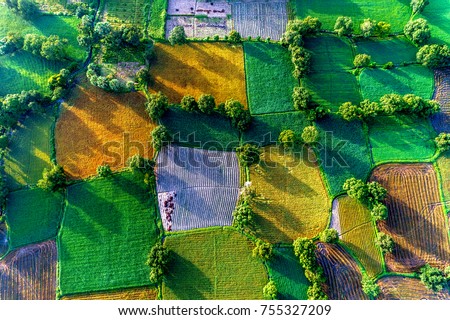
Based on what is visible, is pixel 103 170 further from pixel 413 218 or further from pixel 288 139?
pixel 413 218

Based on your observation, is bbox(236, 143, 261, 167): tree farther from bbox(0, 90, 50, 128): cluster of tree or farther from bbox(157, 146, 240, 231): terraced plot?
bbox(0, 90, 50, 128): cluster of tree

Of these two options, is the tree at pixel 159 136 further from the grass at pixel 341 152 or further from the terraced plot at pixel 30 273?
the grass at pixel 341 152

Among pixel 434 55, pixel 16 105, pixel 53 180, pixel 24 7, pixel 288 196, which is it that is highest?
pixel 24 7

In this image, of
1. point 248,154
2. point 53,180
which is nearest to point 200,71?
point 248,154

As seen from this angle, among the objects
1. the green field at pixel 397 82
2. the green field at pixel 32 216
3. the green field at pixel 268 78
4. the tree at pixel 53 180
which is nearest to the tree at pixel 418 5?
the green field at pixel 397 82

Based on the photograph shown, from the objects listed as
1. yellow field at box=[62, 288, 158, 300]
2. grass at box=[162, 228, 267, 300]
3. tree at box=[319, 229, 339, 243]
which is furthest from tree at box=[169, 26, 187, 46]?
yellow field at box=[62, 288, 158, 300]
